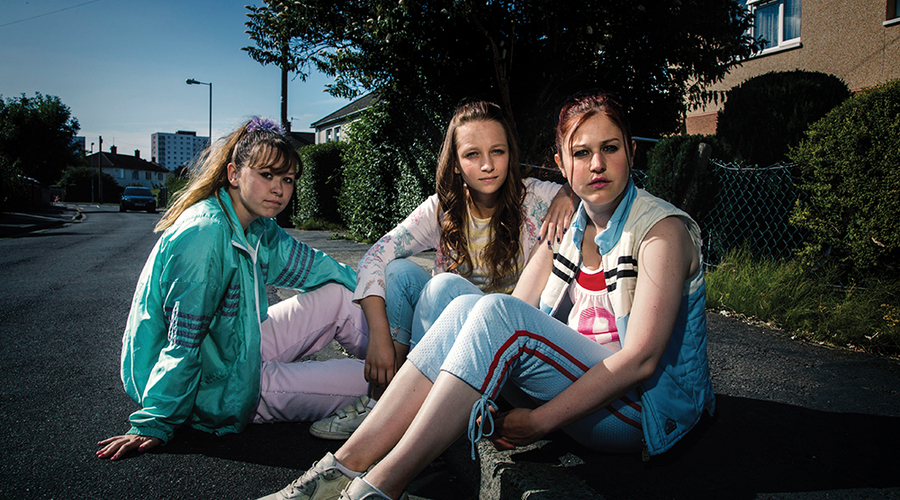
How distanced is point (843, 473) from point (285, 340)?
228 cm

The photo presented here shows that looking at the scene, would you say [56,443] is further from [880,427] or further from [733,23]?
[733,23]

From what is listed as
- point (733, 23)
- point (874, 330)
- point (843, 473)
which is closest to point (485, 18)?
point (733, 23)

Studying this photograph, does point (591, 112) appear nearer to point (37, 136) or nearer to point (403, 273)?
point (403, 273)

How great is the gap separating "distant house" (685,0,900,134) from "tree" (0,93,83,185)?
49.4m

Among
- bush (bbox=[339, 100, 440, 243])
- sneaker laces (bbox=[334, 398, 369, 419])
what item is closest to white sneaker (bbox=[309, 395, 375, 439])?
sneaker laces (bbox=[334, 398, 369, 419])

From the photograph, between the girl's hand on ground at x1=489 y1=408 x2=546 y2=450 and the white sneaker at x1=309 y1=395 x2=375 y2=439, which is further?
Result: the white sneaker at x1=309 y1=395 x2=375 y2=439

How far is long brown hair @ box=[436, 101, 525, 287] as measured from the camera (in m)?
2.40

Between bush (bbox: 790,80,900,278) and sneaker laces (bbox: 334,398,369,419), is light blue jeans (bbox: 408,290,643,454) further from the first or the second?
bush (bbox: 790,80,900,278)

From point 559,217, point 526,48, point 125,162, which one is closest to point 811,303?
point 559,217

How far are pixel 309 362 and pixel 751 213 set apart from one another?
14.9 feet

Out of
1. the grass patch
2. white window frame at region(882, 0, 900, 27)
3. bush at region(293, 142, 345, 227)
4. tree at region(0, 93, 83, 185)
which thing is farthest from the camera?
tree at region(0, 93, 83, 185)

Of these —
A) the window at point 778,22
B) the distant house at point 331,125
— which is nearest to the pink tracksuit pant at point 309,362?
the window at point 778,22

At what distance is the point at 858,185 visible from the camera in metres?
3.68

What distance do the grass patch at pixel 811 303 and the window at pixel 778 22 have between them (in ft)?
32.7
